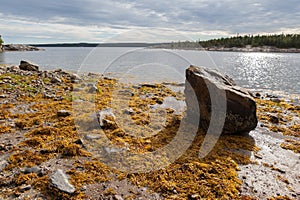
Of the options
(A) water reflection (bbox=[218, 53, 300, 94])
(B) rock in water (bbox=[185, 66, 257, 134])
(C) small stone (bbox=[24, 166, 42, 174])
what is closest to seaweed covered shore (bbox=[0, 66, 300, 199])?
(C) small stone (bbox=[24, 166, 42, 174])

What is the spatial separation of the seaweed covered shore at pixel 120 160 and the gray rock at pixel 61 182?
20mm

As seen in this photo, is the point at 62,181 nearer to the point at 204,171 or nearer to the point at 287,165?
the point at 204,171

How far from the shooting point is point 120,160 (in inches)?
244

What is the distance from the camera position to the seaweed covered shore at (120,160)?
503cm

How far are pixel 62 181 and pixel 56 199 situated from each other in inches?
18.0

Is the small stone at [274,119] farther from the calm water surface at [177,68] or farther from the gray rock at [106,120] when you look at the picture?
the gray rock at [106,120]

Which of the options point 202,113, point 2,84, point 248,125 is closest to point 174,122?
point 202,113

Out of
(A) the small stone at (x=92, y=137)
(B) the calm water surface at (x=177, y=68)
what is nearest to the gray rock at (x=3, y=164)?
(A) the small stone at (x=92, y=137)

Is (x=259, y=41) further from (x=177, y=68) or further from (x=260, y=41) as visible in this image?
(x=177, y=68)

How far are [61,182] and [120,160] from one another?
168 centimetres

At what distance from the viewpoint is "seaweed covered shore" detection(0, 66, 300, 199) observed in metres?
5.03

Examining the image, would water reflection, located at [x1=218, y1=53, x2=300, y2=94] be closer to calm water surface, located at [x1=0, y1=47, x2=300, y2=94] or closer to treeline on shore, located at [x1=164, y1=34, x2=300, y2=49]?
calm water surface, located at [x1=0, y1=47, x2=300, y2=94]

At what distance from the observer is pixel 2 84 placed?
13.3 metres

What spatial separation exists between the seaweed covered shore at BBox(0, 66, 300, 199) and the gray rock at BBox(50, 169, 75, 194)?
0.8 inches
